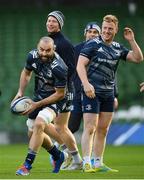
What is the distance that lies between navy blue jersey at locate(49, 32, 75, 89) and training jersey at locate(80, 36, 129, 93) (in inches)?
24.7

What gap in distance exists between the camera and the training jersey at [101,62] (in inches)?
434

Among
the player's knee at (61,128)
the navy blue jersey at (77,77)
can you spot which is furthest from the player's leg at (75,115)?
the player's knee at (61,128)

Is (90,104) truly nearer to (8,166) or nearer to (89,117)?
(89,117)

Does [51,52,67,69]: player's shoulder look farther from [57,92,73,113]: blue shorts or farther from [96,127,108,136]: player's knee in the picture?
[96,127,108,136]: player's knee

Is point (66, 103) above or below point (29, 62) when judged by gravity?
below

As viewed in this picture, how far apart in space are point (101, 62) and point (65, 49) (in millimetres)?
807

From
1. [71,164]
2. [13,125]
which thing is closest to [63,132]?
[71,164]

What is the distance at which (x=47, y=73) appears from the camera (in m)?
10.7

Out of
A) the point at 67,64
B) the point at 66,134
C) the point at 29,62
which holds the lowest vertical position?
the point at 66,134

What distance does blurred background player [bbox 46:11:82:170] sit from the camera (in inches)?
456

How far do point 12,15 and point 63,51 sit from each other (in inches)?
636

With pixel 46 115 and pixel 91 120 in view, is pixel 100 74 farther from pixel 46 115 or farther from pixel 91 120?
pixel 46 115

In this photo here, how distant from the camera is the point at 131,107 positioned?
77.8 feet

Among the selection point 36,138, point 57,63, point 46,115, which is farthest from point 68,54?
point 36,138
